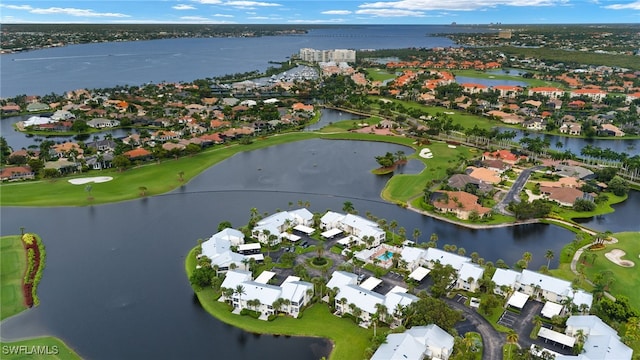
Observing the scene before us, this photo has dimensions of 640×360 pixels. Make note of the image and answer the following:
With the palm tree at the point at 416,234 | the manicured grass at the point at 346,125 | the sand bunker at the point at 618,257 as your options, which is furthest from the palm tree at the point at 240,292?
the manicured grass at the point at 346,125

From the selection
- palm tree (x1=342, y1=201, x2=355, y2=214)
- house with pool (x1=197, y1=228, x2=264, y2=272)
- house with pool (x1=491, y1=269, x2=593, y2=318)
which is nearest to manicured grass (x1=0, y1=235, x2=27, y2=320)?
house with pool (x1=197, y1=228, x2=264, y2=272)

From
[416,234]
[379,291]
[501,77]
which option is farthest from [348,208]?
[501,77]

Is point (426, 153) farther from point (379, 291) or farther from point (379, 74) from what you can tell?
point (379, 74)

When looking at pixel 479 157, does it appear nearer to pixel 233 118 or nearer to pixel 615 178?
pixel 615 178

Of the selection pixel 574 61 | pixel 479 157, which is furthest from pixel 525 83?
pixel 479 157

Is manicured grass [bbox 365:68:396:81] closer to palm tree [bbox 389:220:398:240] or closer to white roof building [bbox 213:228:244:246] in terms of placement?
palm tree [bbox 389:220:398:240]

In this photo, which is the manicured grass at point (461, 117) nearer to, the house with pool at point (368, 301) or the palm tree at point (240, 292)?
the house with pool at point (368, 301)
